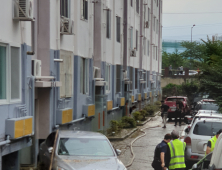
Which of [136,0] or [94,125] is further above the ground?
[136,0]

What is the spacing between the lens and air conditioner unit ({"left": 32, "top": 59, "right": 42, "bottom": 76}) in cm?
1271

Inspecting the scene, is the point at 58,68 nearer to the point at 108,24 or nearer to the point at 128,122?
the point at 108,24

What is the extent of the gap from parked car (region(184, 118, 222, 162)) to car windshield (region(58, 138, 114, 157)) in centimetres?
336

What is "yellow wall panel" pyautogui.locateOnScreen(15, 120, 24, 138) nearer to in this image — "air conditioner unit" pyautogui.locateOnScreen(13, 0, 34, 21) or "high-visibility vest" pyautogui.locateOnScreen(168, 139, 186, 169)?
"air conditioner unit" pyautogui.locateOnScreen(13, 0, 34, 21)

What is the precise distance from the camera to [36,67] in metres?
12.9

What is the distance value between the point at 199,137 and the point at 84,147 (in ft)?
14.1

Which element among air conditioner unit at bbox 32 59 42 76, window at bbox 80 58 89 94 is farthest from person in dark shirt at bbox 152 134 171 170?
window at bbox 80 58 89 94

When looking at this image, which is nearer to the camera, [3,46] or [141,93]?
[3,46]

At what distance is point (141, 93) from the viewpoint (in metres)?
36.4

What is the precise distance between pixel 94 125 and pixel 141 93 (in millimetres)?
17106

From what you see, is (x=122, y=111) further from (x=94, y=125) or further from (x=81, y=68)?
(x=81, y=68)

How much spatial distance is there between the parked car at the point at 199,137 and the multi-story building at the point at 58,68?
4476 millimetres

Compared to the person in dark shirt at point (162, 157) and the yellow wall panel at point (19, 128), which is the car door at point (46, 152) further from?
the person in dark shirt at point (162, 157)

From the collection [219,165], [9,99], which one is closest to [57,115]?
[9,99]
